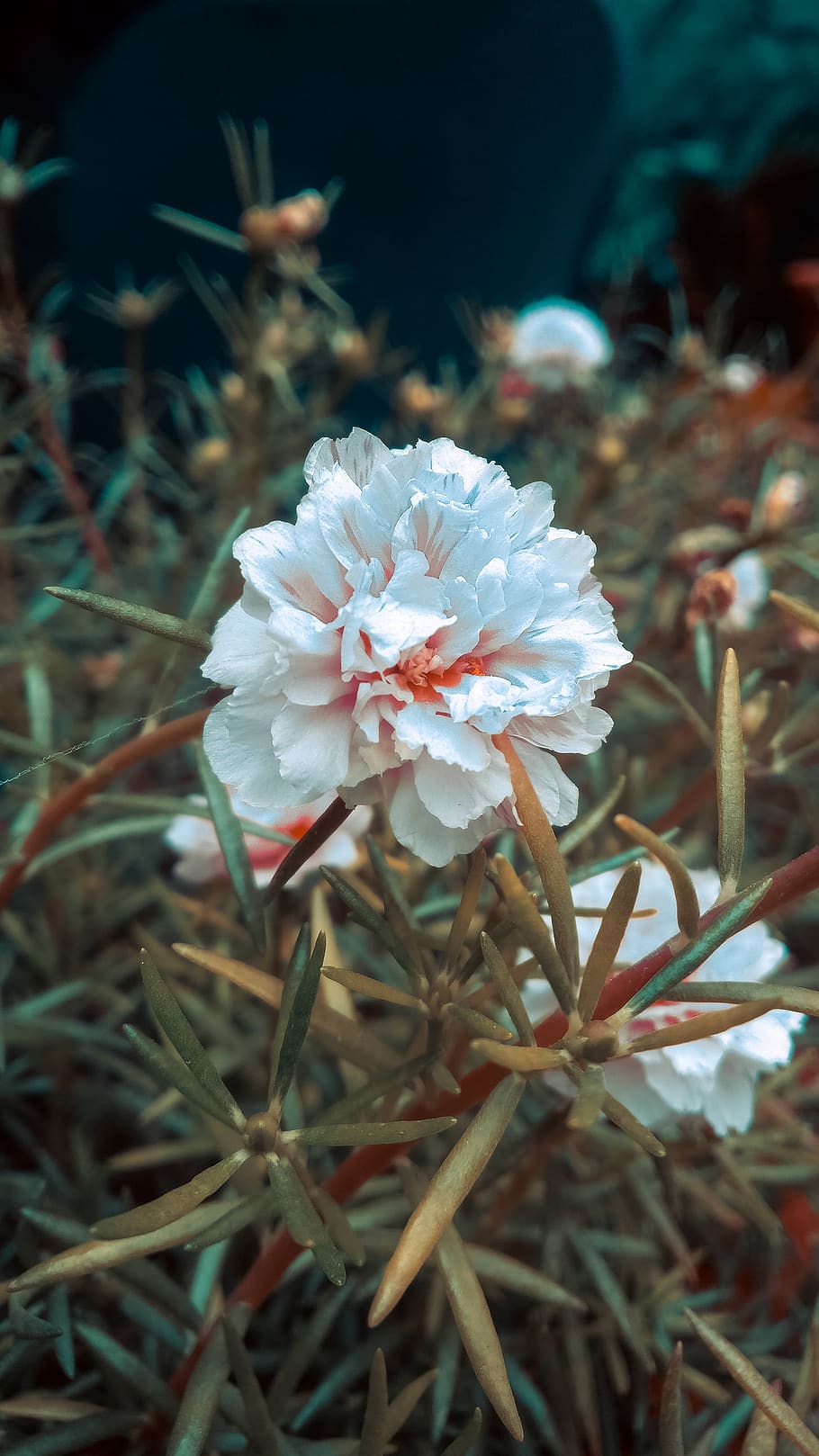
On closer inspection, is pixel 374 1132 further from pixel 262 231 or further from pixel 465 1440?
pixel 262 231

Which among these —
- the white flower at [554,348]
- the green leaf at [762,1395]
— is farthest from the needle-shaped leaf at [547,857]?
the white flower at [554,348]

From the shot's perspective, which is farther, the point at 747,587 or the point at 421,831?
the point at 747,587

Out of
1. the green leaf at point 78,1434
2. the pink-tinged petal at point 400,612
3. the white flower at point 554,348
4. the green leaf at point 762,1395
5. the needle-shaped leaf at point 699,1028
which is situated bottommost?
the green leaf at point 78,1434

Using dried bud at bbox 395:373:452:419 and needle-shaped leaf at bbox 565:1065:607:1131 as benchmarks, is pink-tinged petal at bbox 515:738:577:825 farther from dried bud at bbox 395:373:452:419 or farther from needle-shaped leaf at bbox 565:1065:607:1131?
dried bud at bbox 395:373:452:419

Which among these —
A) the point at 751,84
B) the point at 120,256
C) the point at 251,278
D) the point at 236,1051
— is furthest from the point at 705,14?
the point at 236,1051

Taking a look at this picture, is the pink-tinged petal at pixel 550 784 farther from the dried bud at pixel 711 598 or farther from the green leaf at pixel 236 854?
the dried bud at pixel 711 598

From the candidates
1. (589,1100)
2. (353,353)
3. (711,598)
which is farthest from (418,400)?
(589,1100)
